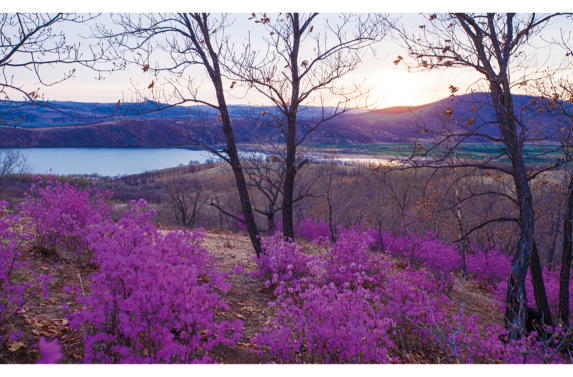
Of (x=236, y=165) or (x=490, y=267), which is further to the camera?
(x=490, y=267)

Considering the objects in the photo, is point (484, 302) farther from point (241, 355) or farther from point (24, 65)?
point (24, 65)

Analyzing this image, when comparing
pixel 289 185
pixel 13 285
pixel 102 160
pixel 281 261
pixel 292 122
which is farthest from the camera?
pixel 102 160

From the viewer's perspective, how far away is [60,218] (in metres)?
5.21

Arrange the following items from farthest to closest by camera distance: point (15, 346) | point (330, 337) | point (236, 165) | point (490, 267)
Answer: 1. point (490, 267)
2. point (236, 165)
3. point (330, 337)
4. point (15, 346)

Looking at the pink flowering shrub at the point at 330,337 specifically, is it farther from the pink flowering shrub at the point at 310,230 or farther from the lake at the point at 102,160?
the lake at the point at 102,160

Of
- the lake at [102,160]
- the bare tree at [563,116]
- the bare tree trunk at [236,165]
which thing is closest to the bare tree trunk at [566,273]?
the bare tree at [563,116]

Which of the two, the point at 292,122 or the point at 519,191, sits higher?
the point at 292,122

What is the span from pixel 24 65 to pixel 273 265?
4.36 m

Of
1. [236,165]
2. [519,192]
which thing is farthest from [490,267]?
[236,165]

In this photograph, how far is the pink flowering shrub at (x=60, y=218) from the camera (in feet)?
17.2

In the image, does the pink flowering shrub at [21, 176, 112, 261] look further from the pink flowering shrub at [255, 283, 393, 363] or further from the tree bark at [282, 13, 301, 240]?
the pink flowering shrub at [255, 283, 393, 363]

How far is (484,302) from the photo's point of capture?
8336 millimetres

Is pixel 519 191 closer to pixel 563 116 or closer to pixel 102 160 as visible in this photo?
pixel 563 116
